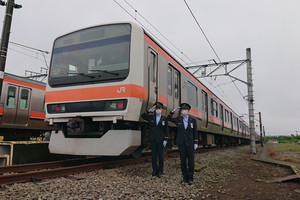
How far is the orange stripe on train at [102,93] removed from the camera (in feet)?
16.9

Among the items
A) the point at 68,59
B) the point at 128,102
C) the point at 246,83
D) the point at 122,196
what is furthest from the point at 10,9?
the point at 246,83

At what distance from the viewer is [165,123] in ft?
17.6

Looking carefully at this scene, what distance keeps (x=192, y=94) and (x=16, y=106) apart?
7.11m

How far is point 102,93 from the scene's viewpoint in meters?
5.33

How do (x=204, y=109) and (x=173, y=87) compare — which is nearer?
(x=173, y=87)

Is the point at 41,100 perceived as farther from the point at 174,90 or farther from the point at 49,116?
the point at 174,90

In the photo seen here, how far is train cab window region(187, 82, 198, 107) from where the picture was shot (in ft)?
29.6

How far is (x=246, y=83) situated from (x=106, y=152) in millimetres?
11585

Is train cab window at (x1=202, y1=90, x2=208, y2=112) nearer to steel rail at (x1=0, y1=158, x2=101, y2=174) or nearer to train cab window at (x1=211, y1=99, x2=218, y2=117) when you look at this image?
train cab window at (x1=211, y1=99, x2=218, y2=117)

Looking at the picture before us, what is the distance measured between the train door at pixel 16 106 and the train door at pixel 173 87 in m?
6.62

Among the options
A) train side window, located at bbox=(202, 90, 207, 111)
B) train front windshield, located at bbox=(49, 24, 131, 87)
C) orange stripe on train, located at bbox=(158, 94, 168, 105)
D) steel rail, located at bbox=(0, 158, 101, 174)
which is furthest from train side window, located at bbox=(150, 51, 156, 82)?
train side window, located at bbox=(202, 90, 207, 111)

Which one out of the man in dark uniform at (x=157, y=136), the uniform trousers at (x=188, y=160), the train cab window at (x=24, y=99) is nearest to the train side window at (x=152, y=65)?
the man in dark uniform at (x=157, y=136)

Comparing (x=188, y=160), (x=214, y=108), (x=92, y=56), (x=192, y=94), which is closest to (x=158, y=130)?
(x=188, y=160)

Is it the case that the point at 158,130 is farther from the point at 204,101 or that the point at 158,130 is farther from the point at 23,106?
the point at 23,106
